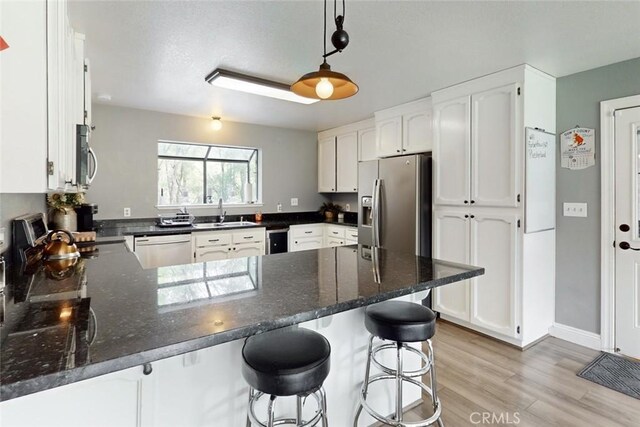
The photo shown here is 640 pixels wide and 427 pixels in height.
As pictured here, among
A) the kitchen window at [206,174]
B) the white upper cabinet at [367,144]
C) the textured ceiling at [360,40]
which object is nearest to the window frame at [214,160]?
the kitchen window at [206,174]

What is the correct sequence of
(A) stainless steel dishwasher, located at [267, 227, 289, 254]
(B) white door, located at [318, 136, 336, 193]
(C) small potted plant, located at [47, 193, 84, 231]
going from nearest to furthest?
1. (C) small potted plant, located at [47, 193, 84, 231]
2. (A) stainless steel dishwasher, located at [267, 227, 289, 254]
3. (B) white door, located at [318, 136, 336, 193]

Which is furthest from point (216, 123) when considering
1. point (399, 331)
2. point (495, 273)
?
point (399, 331)

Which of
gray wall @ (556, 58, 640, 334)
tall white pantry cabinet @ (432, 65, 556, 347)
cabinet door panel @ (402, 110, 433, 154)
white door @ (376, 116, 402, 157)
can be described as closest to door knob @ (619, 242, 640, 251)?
gray wall @ (556, 58, 640, 334)

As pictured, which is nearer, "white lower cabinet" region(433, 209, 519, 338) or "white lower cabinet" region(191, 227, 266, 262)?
"white lower cabinet" region(433, 209, 519, 338)

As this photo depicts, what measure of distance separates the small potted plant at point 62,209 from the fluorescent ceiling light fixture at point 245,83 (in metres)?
1.50

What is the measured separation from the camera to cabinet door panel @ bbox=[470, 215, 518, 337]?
2791mm

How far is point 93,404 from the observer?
3.35 ft

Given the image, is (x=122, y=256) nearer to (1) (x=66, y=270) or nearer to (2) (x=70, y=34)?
(1) (x=66, y=270)

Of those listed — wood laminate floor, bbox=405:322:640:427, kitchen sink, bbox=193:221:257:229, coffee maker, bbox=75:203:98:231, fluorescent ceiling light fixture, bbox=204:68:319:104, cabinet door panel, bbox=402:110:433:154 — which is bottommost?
wood laminate floor, bbox=405:322:640:427

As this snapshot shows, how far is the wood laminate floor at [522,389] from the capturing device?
1908 millimetres

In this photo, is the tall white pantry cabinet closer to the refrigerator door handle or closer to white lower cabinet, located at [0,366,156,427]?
the refrigerator door handle

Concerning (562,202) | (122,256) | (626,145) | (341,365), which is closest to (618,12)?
(626,145)

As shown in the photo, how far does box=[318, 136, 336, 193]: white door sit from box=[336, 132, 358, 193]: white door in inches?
3.7

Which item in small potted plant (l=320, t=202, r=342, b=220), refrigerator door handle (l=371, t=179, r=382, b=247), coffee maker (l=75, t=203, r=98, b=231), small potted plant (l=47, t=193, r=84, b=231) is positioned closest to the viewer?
small potted plant (l=47, t=193, r=84, b=231)
